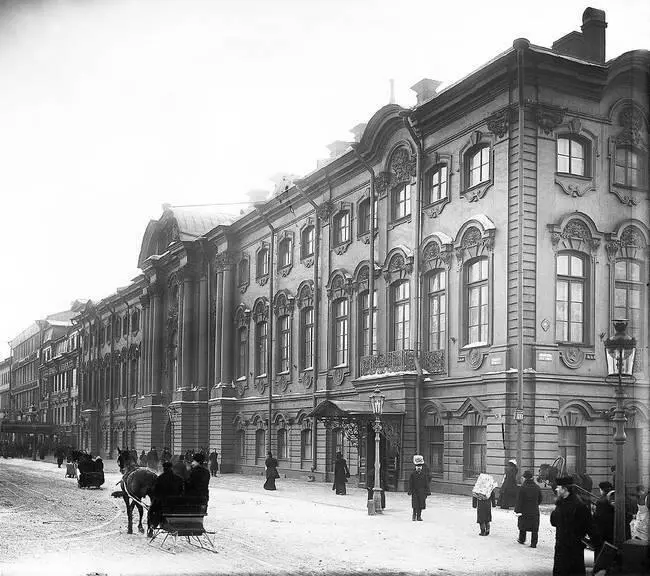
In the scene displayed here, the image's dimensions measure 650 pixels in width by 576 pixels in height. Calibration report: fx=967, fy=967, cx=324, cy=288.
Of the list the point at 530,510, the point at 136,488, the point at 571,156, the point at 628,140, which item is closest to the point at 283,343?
the point at 571,156

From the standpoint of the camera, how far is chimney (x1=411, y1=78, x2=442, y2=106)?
32969 millimetres

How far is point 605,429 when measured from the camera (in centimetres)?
2572

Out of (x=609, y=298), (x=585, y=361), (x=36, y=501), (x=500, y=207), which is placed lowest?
(x=36, y=501)

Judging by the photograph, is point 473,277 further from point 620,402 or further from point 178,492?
point 620,402

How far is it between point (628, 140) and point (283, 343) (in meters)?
20.5

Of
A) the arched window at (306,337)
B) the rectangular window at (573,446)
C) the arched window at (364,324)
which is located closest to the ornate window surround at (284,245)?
the arched window at (306,337)

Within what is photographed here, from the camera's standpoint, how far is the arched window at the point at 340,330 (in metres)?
36.5

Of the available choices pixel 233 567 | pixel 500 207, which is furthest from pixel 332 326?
pixel 233 567

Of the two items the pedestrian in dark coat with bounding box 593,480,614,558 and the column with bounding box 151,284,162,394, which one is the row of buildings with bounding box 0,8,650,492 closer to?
the pedestrian in dark coat with bounding box 593,480,614,558

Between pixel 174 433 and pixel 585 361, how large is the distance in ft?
99.8

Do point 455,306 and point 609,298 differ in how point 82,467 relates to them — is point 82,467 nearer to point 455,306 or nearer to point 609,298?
point 455,306

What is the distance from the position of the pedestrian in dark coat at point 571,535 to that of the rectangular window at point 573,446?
48.1 ft

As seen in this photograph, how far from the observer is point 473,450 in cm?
2761

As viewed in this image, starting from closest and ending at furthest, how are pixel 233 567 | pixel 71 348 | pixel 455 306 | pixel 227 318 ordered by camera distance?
pixel 233 567 → pixel 455 306 → pixel 227 318 → pixel 71 348
